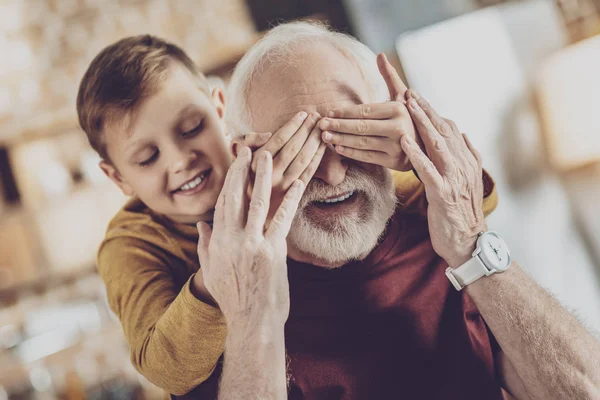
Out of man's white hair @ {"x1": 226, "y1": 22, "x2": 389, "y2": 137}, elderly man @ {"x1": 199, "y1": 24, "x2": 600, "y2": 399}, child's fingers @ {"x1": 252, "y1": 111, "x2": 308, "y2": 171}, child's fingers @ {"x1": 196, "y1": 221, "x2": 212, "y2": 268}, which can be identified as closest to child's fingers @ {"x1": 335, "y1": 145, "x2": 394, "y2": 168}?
elderly man @ {"x1": 199, "y1": 24, "x2": 600, "y2": 399}

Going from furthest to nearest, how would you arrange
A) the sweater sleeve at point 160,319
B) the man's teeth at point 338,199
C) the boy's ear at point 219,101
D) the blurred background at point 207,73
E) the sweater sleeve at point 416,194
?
the blurred background at point 207,73 < the boy's ear at point 219,101 < the sweater sleeve at point 416,194 < the man's teeth at point 338,199 < the sweater sleeve at point 160,319

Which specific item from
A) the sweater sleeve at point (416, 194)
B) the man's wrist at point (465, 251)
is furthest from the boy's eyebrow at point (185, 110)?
the man's wrist at point (465, 251)

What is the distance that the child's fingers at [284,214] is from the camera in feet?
3.18

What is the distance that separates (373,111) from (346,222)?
0.88 feet

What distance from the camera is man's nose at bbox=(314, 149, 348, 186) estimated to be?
3.61 ft

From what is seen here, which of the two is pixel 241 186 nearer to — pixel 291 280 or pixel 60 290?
pixel 291 280

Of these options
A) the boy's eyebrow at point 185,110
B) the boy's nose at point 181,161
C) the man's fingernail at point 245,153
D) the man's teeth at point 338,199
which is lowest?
the man's teeth at point 338,199

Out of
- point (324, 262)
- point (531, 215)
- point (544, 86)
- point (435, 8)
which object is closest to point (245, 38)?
point (435, 8)

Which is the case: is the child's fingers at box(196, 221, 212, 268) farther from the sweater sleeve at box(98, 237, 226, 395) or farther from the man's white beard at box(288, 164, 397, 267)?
the man's white beard at box(288, 164, 397, 267)

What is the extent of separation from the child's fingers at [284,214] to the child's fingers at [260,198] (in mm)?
23

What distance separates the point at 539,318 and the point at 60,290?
2.77 meters

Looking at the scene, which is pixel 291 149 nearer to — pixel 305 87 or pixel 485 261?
pixel 305 87

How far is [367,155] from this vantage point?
105cm

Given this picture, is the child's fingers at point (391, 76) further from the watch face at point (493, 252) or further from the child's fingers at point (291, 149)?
the watch face at point (493, 252)
